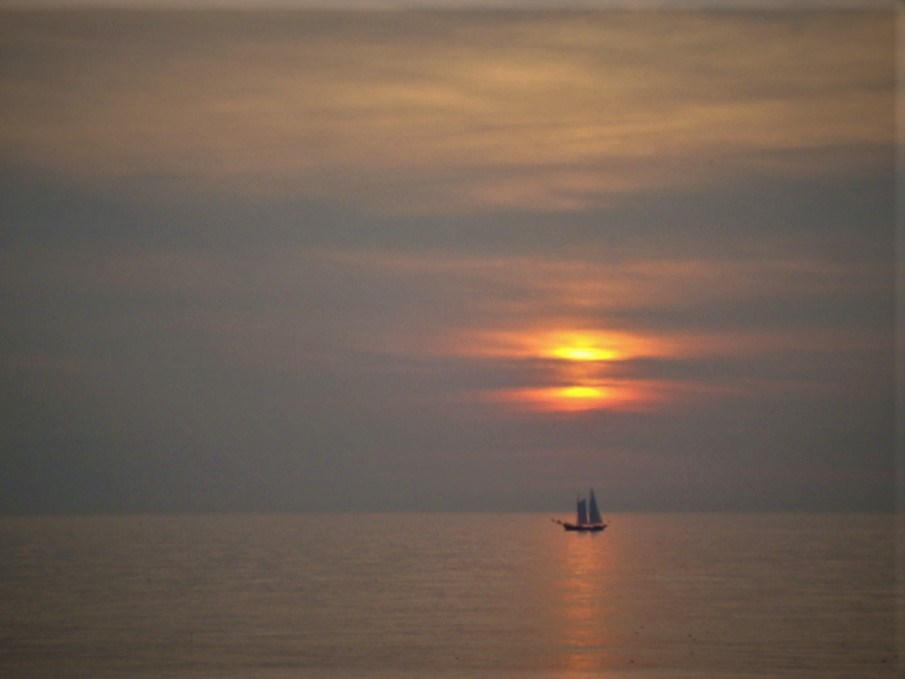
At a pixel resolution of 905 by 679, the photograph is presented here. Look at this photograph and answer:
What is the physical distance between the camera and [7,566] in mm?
27156

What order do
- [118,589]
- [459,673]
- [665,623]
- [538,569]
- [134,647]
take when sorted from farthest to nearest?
[538,569] → [118,589] → [665,623] → [134,647] → [459,673]

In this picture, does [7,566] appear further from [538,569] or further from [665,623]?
[665,623]

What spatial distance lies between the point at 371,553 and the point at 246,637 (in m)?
17.2

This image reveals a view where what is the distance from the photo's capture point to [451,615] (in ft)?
53.7

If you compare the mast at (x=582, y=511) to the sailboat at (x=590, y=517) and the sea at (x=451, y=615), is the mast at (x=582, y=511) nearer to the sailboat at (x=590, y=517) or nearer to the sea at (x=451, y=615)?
the sailboat at (x=590, y=517)

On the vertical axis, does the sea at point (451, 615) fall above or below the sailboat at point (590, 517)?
below

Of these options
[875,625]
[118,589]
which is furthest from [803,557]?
[118,589]

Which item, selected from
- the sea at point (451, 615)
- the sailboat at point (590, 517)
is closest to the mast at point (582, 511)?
the sailboat at point (590, 517)

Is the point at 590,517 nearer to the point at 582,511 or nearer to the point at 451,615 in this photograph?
the point at 582,511

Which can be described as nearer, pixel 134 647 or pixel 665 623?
pixel 134 647

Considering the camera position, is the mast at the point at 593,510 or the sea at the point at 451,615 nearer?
the sea at the point at 451,615

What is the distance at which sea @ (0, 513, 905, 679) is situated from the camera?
12445 mm

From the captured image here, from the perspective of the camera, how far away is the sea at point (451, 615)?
40.8ft

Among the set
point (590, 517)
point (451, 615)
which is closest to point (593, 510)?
point (590, 517)
